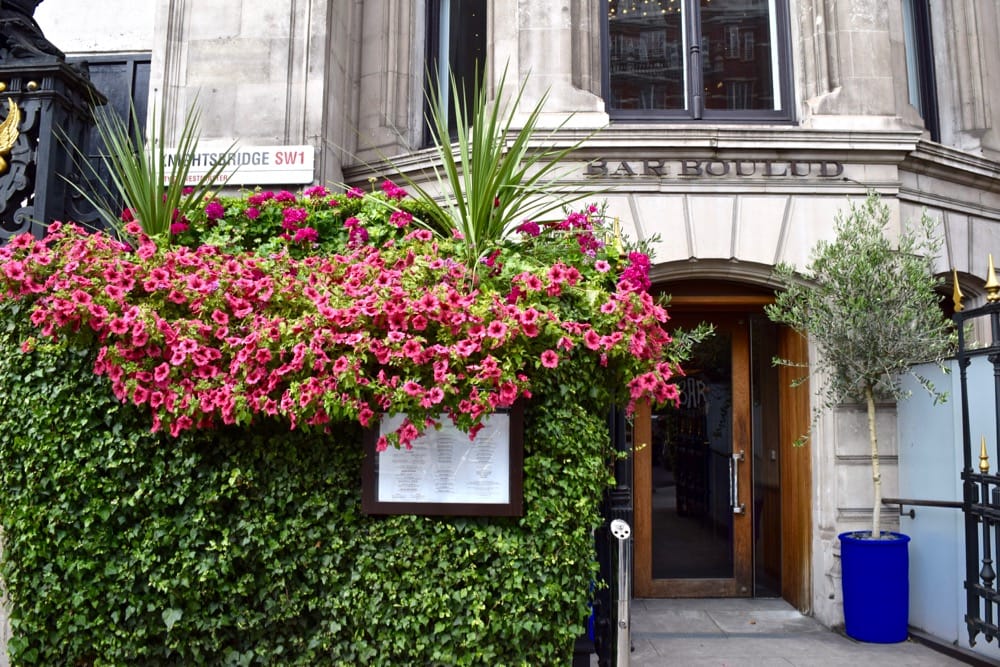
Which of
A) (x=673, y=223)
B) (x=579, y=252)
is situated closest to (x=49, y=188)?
(x=579, y=252)

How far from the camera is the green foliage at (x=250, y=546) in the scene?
373cm

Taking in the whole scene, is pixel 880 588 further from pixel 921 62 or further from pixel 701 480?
pixel 921 62

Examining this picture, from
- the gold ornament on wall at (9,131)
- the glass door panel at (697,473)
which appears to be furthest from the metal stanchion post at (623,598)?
the gold ornament on wall at (9,131)

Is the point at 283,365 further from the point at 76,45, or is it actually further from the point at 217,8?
the point at 76,45

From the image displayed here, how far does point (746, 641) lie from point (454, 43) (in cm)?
770

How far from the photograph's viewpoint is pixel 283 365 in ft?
12.1

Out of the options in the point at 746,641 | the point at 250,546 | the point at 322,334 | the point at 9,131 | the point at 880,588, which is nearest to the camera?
the point at 322,334

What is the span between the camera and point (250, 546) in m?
3.84

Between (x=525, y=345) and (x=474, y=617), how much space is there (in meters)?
1.34

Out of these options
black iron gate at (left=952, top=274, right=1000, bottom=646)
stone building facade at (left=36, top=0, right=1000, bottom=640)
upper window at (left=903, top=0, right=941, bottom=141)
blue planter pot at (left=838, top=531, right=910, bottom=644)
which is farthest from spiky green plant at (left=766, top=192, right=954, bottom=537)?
upper window at (left=903, top=0, right=941, bottom=141)

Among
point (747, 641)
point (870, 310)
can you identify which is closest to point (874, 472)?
point (870, 310)

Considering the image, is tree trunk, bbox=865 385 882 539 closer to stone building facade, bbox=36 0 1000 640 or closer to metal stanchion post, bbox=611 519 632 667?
stone building facade, bbox=36 0 1000 640

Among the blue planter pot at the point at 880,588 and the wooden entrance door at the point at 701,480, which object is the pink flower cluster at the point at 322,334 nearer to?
the blue planter pot at the point at 880,588

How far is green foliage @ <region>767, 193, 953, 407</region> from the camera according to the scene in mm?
6879
